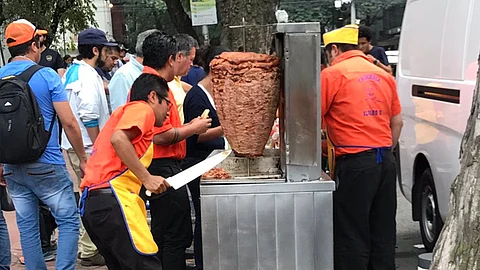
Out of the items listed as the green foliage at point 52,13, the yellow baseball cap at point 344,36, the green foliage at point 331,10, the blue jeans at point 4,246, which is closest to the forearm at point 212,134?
the yellow baseball cap at point 344,36

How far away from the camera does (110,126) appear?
12.3 ft

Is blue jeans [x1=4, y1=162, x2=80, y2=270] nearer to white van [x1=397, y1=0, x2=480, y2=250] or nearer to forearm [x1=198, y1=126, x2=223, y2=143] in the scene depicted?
forearm [x1=198, y1=126, x2=223, y2=143]

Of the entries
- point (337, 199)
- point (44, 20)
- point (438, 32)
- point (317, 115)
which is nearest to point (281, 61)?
point (317, 115)

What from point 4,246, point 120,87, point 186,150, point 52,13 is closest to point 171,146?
point 186,150

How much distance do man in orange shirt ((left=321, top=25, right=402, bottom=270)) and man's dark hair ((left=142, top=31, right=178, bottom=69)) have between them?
1.05 metres

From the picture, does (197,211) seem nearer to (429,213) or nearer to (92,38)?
(92,38)

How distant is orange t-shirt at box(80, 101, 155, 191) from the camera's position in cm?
366

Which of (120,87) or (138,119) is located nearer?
(138,119)

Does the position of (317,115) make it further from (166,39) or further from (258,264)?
(166,39)

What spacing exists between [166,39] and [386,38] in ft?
56.2

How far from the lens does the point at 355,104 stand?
4438 millimetres

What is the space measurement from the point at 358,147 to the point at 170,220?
1.35 metres

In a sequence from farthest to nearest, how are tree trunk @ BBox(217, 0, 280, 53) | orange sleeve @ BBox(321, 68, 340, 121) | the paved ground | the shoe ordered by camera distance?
tree trunk @ BBox(217, 0, 280, 53)
the paved ground
the shoe
orange sleeve @ BBox(321, 68, 340, 121)

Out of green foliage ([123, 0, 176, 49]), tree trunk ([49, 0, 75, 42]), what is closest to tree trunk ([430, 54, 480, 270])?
tree trunk ([49, 0, 75, 42])
